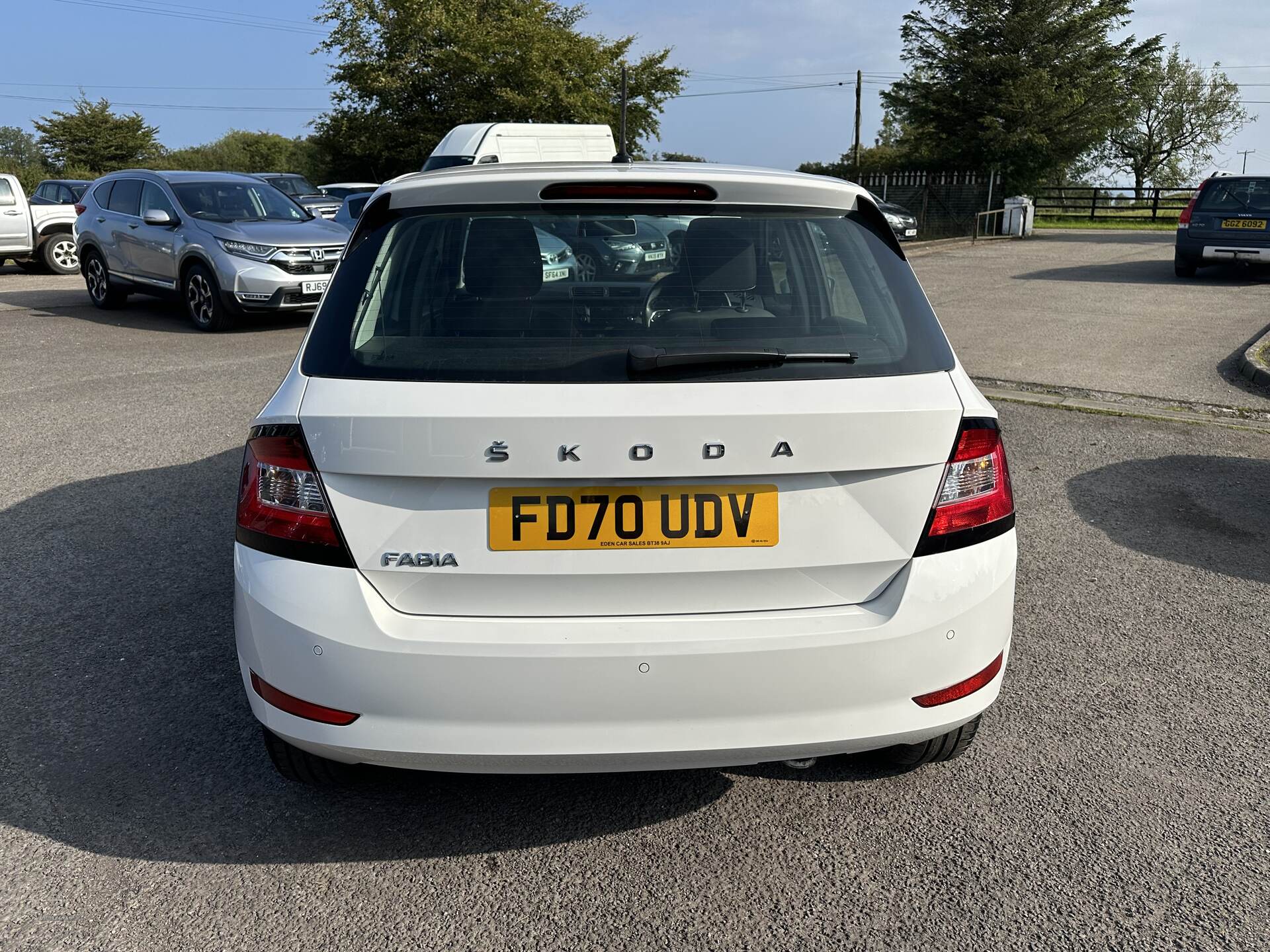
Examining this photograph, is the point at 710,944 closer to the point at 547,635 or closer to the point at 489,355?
the point at 547,635

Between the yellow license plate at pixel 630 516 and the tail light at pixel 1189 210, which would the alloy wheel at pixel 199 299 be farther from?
the tail light at pixel 1189 210

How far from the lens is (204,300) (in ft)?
40.3

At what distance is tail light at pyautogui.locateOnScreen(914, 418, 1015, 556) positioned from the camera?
2.51 metres

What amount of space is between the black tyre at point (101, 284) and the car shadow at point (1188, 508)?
12.3 m

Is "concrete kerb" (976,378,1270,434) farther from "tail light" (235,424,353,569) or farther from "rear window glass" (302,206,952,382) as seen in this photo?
"tail light" (235,424,353,569)

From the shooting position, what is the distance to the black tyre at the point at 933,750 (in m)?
2.91

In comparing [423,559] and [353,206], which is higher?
[353,206]

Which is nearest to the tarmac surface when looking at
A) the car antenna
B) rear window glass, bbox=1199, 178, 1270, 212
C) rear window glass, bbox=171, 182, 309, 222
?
rear window glass, bbox=1199, 178, 1270, 212

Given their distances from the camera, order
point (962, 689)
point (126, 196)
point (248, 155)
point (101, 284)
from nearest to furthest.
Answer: point (962, 689)
point (126, 196)
point (101, 284)
point (248, 155)

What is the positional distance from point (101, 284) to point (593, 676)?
14.0m

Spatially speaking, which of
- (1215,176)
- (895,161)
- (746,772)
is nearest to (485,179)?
(746,772)

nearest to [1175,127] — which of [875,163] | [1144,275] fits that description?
[875,163]

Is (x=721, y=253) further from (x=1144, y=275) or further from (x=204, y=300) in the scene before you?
(x=1144, y=275)

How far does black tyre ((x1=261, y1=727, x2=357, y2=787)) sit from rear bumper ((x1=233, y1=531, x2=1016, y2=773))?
33 centimetres
